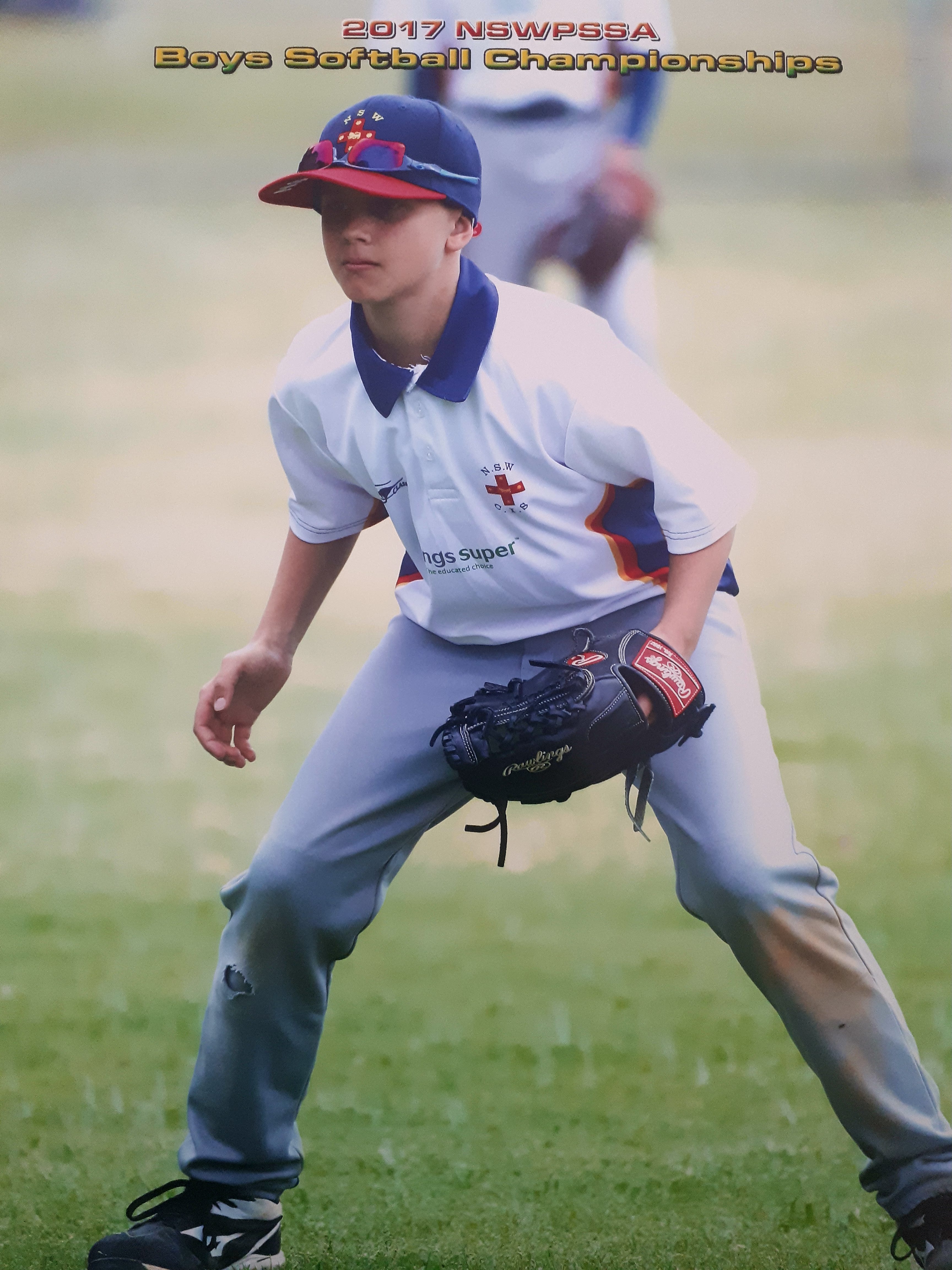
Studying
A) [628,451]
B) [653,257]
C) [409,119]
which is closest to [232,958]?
[628,451]

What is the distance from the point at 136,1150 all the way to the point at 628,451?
145 centimetres

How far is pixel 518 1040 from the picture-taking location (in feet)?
8.80

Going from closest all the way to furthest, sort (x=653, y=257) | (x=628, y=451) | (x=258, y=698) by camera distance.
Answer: (x=628, y=451), (x=258, y=698), (x=653, y=257)

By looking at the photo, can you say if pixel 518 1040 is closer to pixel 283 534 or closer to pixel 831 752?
pixel 831 752

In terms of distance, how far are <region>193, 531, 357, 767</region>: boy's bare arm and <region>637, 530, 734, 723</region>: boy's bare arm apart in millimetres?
588

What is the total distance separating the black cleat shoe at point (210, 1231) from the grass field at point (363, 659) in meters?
0.27

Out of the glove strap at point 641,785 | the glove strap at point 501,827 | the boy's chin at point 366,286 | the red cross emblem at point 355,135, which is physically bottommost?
the glove strap at point 501,827

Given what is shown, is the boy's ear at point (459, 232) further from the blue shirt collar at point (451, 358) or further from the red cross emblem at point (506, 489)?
the red cross emblem at point (506, 489)

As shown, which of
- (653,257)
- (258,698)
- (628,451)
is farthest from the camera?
(653,257)

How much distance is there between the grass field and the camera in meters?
2.58

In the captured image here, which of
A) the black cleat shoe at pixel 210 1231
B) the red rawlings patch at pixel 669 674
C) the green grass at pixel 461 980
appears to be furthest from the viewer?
the green grass at pixel 461 980

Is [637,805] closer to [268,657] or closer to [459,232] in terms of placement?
[268,657]

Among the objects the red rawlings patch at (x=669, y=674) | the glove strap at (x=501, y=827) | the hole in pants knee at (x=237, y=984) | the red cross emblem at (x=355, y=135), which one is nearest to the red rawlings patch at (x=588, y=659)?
the red rawlings patch at (x=669, y=674)

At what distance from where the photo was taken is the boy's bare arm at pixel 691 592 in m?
2.01
